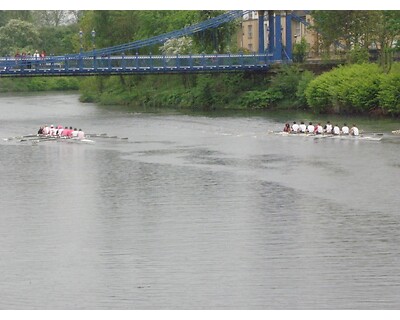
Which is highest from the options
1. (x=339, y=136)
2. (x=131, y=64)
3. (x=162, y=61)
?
(x=162, y=61)

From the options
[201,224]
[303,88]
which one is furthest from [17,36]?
[201,224]

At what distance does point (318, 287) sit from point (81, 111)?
136 feet

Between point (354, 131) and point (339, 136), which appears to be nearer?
point (354, 131)

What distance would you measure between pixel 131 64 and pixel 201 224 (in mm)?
37569

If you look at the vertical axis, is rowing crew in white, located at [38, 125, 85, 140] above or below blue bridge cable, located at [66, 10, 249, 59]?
below

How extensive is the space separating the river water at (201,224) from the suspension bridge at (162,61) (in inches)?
615

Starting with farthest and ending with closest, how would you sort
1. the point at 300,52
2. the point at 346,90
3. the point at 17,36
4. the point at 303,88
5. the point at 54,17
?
the point at 54,17
the point at 17,36
the point at 300,52
the point at 303,88
the point at 346,90

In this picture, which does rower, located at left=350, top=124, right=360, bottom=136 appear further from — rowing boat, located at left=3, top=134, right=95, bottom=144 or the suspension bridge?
the suspension bridge

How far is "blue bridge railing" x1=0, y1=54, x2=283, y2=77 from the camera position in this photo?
55.0m

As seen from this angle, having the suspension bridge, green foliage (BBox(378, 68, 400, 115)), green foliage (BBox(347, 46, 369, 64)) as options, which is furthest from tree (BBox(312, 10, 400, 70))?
green foliage (BBox(378, 68, 400, 115))

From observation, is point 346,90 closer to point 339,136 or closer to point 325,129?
point 325,129

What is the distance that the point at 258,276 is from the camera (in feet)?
62.8

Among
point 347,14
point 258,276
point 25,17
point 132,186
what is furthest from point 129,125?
point 25,17

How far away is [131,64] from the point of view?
6009cm
